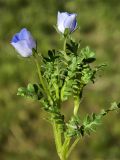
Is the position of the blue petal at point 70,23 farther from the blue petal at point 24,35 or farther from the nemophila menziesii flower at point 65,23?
the blue petal at point 24,35

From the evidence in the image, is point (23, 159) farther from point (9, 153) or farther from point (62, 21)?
point (62, 21)

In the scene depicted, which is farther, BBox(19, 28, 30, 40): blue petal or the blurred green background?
the blurred green background

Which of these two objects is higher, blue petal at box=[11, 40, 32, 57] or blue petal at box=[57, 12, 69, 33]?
blue petal at box=[57, 12, 69, 33]

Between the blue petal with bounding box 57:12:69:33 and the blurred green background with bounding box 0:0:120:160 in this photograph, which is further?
the blurred green background with bounding box 0:0:120:160

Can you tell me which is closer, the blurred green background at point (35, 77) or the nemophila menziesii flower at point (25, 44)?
the nemophila menziesii flower at point (25, 44)

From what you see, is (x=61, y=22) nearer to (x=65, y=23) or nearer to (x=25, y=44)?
(x=65, y=23)

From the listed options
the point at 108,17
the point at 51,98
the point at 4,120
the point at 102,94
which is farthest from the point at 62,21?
the point at 108,17

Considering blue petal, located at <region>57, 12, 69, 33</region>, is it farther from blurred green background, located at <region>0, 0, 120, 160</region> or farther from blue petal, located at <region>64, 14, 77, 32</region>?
blurred green background, located at <region>0, 0, 120, 160</region>

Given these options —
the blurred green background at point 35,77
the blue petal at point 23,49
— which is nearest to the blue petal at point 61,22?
the blue petal at point 23,49

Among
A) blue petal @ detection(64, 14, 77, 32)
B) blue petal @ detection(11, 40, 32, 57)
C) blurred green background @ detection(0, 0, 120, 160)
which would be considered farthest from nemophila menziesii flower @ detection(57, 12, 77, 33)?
blurred green background @ detection(0, 0, 120, 160)
